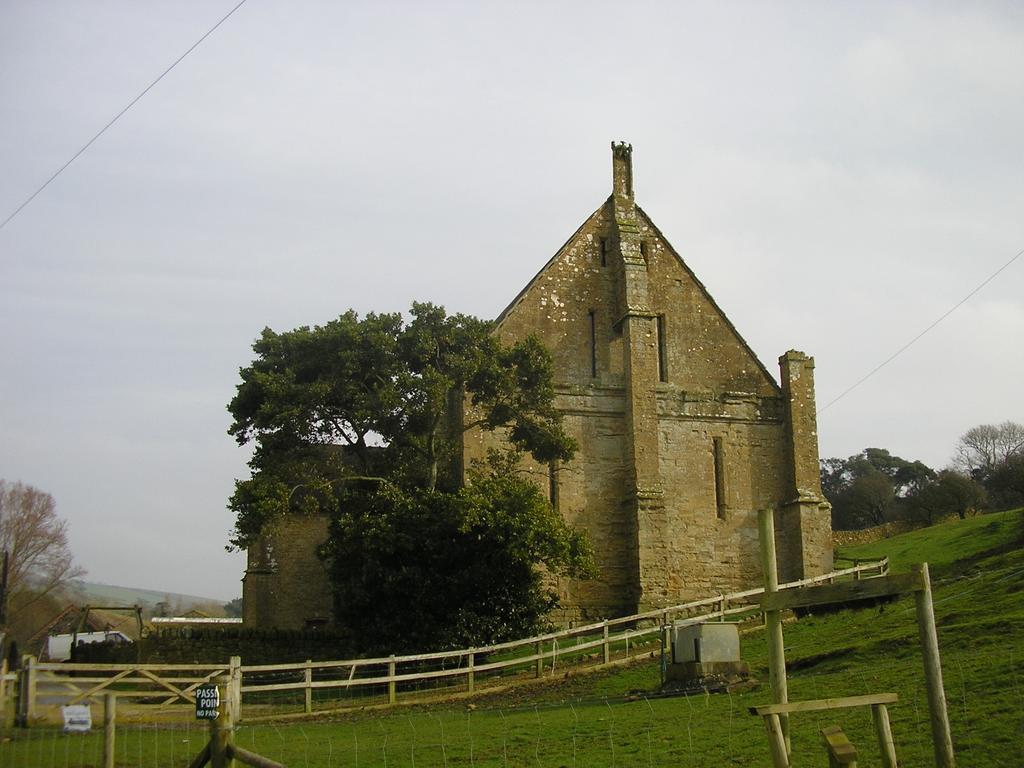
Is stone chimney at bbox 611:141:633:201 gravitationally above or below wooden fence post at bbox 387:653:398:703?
above

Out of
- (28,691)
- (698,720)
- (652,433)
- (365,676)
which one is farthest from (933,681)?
(652,433)

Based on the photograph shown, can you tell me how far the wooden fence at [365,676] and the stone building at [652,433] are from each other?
3.97 meters

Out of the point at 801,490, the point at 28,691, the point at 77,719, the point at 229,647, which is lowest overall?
the point at 77,719

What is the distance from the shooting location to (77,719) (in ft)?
49.0

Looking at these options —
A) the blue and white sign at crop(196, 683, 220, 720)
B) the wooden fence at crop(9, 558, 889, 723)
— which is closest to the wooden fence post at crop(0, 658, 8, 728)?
the wooden fence at crop(9, 558, 889, 723)

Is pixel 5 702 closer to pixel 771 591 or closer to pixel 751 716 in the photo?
pixel 751 716

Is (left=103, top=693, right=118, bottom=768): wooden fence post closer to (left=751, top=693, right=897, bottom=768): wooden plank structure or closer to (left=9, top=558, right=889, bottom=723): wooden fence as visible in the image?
(left=9, top=558, right=889, bottom=723): wooden fence

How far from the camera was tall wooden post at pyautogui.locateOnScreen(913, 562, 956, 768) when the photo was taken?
9.53m

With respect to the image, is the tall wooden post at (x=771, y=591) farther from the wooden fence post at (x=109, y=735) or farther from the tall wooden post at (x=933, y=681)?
the wooden fence post at (x=109, y=735)

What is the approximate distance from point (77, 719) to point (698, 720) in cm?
866

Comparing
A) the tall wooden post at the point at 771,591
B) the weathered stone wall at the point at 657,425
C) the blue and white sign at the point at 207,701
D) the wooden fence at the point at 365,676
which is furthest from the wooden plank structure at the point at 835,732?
the weathered stone wall at the point at 657,425

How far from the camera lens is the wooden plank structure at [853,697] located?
29.3ft

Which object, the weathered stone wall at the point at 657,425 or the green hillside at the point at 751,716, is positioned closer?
the green hillside at the point at 751,716

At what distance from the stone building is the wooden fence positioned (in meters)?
3.97
